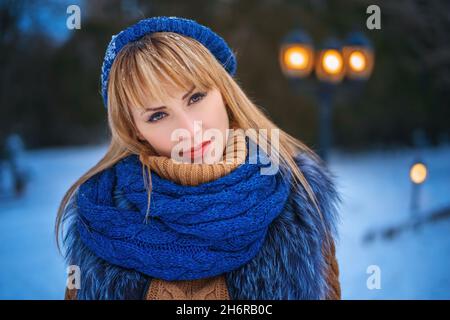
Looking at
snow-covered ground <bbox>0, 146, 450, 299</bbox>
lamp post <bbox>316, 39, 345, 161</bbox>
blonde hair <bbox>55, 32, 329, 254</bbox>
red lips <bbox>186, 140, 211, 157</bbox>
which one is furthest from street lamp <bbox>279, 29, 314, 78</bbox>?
red lips <bbox>186, 140, 211, 157</bbox>

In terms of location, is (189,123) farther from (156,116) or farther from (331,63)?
(331,63)

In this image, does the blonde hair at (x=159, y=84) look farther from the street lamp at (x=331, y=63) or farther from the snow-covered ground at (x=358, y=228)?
the street lamp at (x=331, y=63)

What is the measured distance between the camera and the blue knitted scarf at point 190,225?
4.00 feet

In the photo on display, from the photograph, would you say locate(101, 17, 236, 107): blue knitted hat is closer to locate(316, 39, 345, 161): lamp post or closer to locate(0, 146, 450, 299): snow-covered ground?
locate(0, 146, 450, 299): snow-covered ground

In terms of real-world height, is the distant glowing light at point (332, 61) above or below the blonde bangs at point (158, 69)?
above

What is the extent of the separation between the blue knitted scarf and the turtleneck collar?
0.7 inches

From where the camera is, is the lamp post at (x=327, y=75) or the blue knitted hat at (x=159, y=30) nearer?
the blue knitted hat at (x=159, y=30)

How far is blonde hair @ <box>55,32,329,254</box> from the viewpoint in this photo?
1.23m

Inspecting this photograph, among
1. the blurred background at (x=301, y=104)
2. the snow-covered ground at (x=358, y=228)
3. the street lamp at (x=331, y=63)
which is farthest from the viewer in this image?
the blurred background at (x=301, y=104)

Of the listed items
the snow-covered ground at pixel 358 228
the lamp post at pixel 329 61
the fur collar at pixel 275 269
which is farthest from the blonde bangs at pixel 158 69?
the lamp post at pixel 329 61

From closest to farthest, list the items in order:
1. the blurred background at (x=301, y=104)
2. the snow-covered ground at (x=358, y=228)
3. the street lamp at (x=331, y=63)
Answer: the snow-covered ground at (x=358, y=228) < the street lamp at (x=331, y=63) < the blurred background at (x=301, y=104)

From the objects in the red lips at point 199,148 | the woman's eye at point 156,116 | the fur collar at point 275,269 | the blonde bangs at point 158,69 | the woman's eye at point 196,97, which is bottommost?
the fur collar at point 275,269
